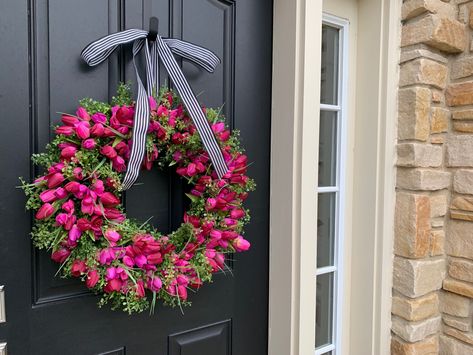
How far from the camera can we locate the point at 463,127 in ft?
4.48

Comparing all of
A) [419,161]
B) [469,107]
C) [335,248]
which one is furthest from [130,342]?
[469,107]

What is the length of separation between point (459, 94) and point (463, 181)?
0.34 meters

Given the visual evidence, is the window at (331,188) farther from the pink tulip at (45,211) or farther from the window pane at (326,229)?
the pink tulip at (45,211)

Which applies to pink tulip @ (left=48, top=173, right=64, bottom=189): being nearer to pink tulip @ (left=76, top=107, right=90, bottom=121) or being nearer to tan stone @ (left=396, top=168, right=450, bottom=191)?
pink tulip @ (left=76, top=107, right=90, bottom=121)

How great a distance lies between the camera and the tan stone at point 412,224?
132 centimetres

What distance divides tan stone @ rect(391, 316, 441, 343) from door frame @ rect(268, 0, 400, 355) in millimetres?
37

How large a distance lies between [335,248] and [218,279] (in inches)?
20.6

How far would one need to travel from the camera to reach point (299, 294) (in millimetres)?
1153

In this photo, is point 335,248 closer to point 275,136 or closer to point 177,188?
point 275,136

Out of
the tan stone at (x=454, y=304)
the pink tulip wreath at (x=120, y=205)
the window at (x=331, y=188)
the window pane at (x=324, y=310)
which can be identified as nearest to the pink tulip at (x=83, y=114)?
the pink tulip wreath at (x=120, y=205)

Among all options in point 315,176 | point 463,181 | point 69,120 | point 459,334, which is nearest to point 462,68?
point 463,181

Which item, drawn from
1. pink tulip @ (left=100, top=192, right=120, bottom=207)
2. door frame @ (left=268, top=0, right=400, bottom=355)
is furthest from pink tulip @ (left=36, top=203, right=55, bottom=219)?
door frame @ (left=268, top=0, right=400, bottom=355)

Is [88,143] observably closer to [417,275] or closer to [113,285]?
[113,285]

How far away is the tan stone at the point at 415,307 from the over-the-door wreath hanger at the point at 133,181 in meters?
0.78
